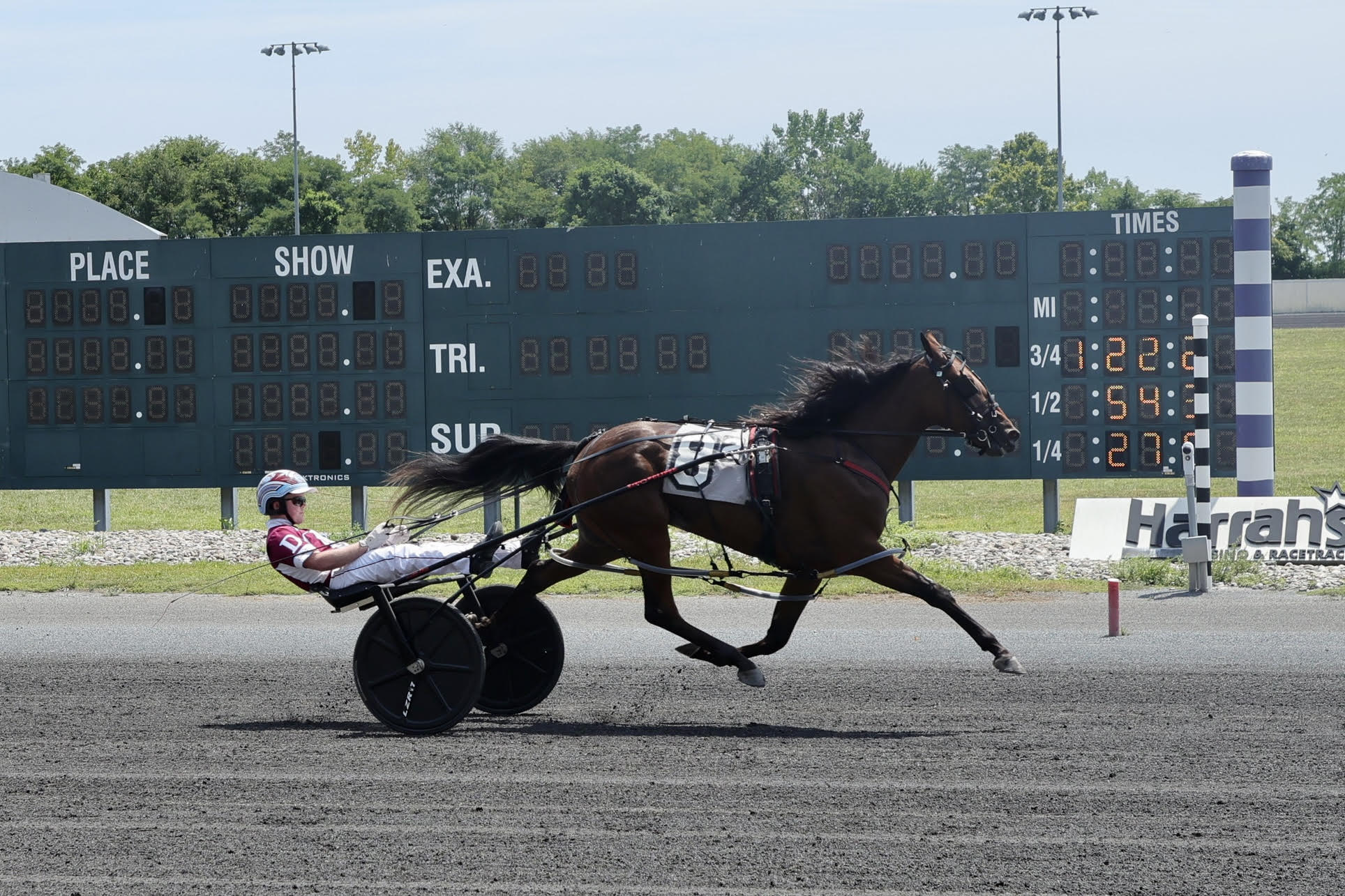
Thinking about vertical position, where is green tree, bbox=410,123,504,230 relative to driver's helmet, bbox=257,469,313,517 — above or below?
above

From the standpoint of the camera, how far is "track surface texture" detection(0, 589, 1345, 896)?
4922 millimetres

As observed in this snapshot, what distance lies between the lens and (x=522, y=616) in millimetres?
7766

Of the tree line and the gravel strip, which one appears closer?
the gravel strip

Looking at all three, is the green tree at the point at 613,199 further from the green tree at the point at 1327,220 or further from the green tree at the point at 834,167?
the green tree at the point at 1327,220

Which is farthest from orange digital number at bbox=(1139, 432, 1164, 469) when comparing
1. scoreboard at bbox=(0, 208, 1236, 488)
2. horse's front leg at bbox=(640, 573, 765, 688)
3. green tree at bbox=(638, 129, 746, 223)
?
green tree at bbox=(638, 129, 746, 223)

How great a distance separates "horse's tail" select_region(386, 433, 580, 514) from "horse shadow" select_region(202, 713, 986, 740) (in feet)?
4.95

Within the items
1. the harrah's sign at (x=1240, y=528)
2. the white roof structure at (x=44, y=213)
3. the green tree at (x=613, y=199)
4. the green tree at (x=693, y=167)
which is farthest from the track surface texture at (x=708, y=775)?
the green tree at (x=693, y=167)

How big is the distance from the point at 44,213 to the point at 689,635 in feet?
91.5

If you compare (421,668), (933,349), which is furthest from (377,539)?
(933,349)

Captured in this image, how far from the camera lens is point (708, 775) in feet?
20.2

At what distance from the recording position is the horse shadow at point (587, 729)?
6961 mm

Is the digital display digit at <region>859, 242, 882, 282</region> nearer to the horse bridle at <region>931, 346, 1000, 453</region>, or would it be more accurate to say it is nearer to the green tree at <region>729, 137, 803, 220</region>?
the horse bridle at <region>931, 346, 1000, 453</region>

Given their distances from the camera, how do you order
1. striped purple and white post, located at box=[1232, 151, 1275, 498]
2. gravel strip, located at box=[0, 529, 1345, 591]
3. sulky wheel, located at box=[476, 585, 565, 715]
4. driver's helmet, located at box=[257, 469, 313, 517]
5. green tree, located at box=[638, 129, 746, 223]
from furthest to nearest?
green tree, located at box=[638, 129, 746, 223], striped purple and white post, located at box=[1232, 151, 1275, 498], gravel strip, located at box=[0, 529, 1345, 591], sulky wheel, located at box=[476, 585, 565, 715], driver's helmet, located at box=[257, 469, 313, 517]

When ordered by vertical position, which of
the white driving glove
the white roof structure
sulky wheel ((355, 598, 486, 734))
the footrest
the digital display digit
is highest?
the white roof structure
